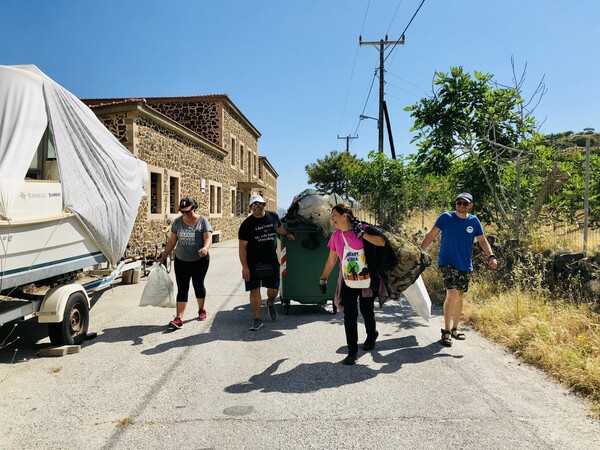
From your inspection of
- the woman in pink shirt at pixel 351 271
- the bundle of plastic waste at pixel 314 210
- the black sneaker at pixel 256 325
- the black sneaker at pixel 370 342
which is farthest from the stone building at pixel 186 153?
the black sneaker at pixel 370 342

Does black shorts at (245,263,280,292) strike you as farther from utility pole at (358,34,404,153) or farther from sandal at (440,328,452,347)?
utility pole at (358,34,404,153)

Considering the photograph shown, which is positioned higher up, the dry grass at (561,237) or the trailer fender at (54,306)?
the dry grass at (561,237)

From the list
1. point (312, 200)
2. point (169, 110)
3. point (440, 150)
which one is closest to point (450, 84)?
point (440, 150)

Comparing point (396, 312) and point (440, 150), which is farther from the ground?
point (440, 150)

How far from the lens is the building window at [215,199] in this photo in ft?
73.5

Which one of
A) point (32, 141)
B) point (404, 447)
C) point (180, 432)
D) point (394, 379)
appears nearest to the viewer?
point (404, 447)

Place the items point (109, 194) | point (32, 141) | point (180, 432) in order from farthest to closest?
point (109, 194), point (32, 141), point (180, 432)

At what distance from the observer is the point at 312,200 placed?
6.64 m

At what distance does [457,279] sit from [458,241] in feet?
1.44

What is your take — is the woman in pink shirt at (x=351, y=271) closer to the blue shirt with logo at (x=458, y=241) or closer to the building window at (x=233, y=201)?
the blue shirt with logo at (x=458, y=241)

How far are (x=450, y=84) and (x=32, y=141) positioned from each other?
23.1ft

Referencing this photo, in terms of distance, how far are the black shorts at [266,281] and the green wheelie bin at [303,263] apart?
0.59 m

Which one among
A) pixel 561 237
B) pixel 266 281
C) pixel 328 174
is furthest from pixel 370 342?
pixel 328 174

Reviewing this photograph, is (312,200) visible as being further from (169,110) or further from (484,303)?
(169,110)
